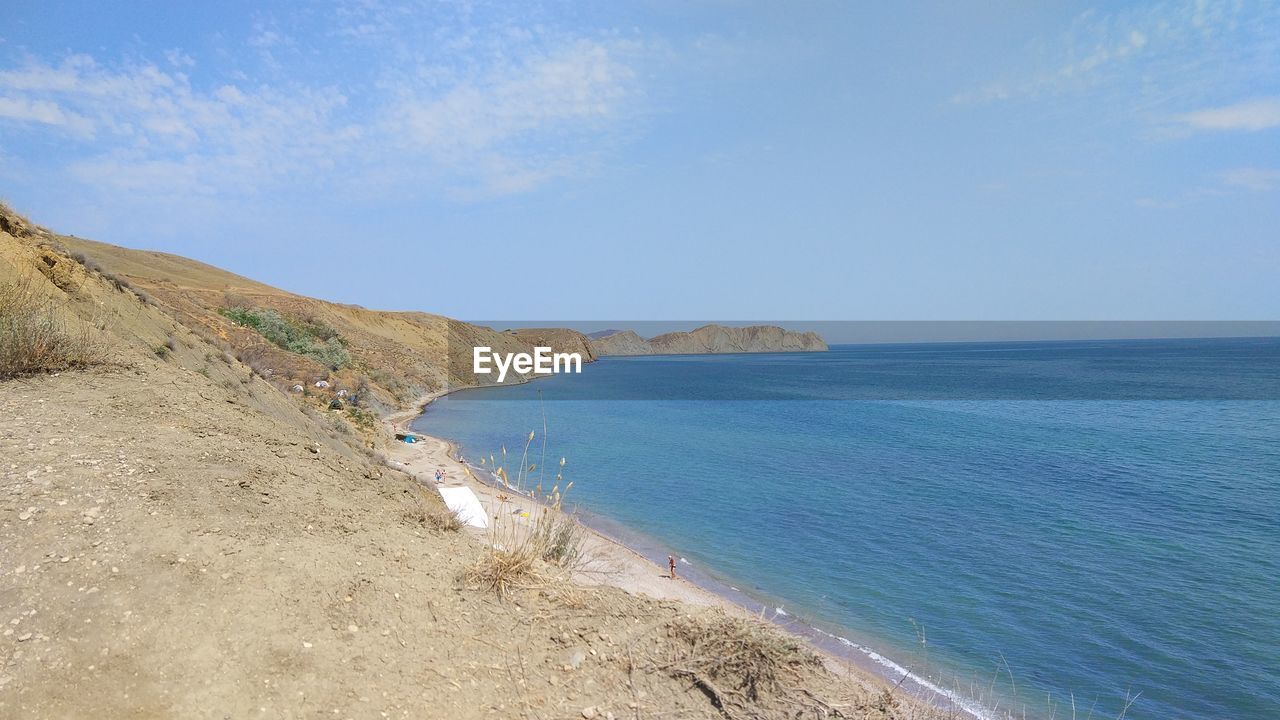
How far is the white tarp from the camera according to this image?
54.4 ft

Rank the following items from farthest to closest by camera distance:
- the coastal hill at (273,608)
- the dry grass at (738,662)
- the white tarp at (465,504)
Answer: the white tarp at (465,504) < the dry grass at (738,662) < the coastal hill at (273,608)

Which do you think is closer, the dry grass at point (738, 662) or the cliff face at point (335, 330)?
the dry grass at point (738, 662)

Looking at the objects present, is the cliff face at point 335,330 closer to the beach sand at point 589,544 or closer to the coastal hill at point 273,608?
the beach sand at point 589,544

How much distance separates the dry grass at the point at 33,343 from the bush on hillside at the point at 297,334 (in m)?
37.2

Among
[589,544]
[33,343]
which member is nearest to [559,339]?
[589,544]

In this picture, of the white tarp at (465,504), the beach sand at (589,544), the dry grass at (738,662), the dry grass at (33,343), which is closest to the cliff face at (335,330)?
the beach sand at (589,544)

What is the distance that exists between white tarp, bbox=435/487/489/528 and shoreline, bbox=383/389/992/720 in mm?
503

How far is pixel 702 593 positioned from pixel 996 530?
38.2 feet

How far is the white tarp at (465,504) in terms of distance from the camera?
1658 centimetres

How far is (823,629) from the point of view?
1480 cm

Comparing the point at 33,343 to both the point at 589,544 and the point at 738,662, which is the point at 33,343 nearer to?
the point at 738,662

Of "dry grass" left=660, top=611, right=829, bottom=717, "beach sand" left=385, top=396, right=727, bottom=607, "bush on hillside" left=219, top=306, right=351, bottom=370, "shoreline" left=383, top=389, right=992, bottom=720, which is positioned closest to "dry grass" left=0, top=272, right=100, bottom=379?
"beach sand" left=385, top=396, right=727, bottom=607

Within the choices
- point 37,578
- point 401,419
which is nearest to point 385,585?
point 37,578

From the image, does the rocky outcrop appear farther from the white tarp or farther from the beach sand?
the white tarp
